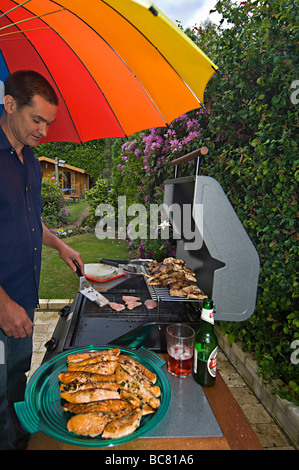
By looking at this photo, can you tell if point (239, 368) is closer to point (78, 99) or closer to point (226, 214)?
point (226, 214)

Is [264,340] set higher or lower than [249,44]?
lower

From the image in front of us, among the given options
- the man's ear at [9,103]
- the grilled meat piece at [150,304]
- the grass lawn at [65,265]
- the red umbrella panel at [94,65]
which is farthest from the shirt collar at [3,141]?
the grass lawn at [65,265]

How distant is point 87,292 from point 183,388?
40.5 inches

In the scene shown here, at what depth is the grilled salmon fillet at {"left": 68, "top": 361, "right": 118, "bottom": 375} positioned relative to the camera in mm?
1171

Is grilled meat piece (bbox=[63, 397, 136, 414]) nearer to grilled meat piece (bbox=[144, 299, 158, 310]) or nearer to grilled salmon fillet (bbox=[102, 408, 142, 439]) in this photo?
grilled salmon fillet (bbox=[102, 408, 142, 439])

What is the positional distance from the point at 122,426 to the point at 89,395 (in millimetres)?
192

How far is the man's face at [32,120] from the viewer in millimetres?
1659

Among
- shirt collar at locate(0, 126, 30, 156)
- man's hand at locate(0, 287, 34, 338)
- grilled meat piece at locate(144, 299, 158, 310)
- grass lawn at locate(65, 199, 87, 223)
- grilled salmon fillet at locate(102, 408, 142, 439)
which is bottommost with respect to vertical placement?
grass lawn at locate(65, 199, 87, 223)

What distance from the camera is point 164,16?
0.92m

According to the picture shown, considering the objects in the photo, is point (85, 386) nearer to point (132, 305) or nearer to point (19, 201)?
point (132, 305)

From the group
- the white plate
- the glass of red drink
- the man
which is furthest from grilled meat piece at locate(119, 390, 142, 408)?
the white plate

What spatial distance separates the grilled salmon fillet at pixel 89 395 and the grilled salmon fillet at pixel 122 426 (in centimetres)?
13

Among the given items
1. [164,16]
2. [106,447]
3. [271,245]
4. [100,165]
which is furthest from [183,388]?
[100,165]

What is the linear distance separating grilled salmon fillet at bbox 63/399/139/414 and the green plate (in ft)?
0.08
